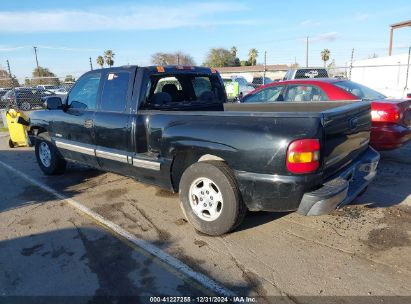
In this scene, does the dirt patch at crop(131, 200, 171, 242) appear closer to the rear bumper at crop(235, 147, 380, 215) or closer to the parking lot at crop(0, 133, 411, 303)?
the parking lot at crop(0, 133, 411, 303)

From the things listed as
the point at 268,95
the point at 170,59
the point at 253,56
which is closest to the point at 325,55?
the point at 253,56

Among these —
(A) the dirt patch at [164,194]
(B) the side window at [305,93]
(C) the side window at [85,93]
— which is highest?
(C) the side window at [85,93]

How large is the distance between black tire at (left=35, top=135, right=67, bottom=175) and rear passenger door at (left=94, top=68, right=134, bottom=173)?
5.16 ft

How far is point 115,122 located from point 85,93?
3.77 feet

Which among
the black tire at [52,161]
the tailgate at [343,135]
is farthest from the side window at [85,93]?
the tailgate at [343,135]

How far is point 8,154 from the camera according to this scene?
920 cm

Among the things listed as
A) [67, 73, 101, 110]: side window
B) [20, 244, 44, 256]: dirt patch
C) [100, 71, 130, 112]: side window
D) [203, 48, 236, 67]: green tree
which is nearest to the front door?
[67, 73, 101, 110]: side window

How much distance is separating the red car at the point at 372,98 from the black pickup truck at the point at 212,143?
1.88 m

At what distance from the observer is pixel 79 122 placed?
541 cm

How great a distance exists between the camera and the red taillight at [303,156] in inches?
121

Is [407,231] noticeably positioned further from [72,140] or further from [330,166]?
[72,140]

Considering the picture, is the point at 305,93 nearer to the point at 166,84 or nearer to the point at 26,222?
the point at 166,84

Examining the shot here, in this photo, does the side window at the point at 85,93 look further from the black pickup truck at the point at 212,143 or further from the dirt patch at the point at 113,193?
the dirt patch at the point at 113,193

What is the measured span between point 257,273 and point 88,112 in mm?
3447
